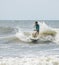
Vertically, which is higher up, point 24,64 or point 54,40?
point 24,64

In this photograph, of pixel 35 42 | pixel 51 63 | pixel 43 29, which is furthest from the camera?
pixel 43 29

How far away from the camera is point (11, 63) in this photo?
9266mm

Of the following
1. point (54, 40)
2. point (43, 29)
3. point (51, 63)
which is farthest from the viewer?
point (43, 29)

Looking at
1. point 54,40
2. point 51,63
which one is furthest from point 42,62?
point 54,40

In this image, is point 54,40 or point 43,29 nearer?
point 54,40

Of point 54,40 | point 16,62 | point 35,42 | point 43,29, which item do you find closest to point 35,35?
point 35,42

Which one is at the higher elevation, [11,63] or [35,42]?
[11,63]

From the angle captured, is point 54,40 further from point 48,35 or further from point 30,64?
point 30,64

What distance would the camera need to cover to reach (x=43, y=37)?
70.4 ft

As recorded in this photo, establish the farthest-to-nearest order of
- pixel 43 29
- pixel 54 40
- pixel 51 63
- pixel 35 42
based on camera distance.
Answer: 1. pixel 43 29
2. pixel 54 40
3. pixel 35 42
4. pixel 51 63

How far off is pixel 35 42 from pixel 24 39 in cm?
218

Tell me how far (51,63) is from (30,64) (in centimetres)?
69

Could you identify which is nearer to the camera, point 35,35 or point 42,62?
point 42,62

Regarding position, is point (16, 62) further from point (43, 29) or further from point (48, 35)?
point (43, 29)
